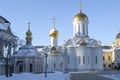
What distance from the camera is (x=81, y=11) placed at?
83250 mm

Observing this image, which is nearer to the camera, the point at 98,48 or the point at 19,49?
the point at 19,49

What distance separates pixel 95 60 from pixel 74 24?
11879 millimetres

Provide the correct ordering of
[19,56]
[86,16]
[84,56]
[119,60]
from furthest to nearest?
[119,60], [86,16], [84,56], [19,56]

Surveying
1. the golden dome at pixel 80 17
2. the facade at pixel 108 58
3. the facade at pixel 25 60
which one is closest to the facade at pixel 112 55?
the facade at pixel 108 58

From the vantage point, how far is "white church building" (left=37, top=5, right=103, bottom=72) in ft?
251

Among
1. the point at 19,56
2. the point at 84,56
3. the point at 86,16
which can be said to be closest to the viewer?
the point at 19,56

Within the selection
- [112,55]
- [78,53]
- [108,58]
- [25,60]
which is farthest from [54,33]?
[108,58]

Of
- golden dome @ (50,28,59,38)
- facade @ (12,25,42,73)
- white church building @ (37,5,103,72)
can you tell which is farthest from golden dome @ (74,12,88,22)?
facade @ (12,25,42,73)

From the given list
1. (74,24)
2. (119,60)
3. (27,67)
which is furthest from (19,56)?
(119,60)

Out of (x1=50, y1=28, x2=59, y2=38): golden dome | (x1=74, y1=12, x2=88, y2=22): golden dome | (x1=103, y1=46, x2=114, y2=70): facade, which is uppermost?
(x1=74, y1=12, x2=88, y2=22): golden dome

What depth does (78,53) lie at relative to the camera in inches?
3031

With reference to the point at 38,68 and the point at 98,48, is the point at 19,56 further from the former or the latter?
the point at 98,48

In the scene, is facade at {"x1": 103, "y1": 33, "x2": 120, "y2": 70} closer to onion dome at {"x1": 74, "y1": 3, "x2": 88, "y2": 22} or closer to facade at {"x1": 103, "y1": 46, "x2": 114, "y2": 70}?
facade at {"x1": 103, "y1": 46, "x2": 114, "y2": 70}

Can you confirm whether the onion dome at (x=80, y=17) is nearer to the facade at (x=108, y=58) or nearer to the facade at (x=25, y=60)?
the facade at (x=25, y=60)
